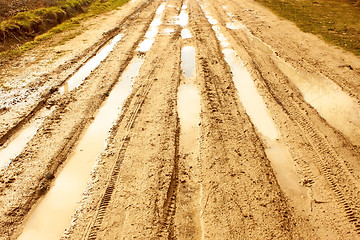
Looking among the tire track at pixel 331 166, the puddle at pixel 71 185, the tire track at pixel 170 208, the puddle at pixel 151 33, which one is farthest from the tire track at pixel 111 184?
the puddle at pixel 151 33

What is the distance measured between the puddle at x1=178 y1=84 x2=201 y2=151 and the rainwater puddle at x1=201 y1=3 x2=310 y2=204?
1317 mm

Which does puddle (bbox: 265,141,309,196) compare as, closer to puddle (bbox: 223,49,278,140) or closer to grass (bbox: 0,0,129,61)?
puddle (bbox: 223,49,278,140)

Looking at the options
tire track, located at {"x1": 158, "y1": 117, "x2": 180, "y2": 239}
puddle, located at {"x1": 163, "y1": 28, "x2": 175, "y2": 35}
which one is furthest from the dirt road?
puddle, located at {"x1": 163, "y1": 28, "x2": 175, "y2": 35}

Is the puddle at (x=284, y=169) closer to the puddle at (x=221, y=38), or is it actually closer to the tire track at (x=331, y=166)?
the tire track at (x=331, y=166)

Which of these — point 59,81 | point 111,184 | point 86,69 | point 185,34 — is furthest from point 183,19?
point 111,184

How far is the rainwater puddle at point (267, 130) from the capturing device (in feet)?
15.7

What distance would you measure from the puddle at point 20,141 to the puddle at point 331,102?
7.13 meters

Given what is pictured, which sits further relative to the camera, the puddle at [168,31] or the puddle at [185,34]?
the puddle at [168,31]

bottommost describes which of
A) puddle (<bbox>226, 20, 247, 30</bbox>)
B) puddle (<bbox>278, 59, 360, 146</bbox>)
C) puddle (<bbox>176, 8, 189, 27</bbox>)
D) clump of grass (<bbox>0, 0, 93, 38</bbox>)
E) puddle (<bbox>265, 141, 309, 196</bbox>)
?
puddle (<bbox>265, 141, 309, 196</bbox>)

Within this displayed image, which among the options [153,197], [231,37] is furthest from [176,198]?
[231,37]

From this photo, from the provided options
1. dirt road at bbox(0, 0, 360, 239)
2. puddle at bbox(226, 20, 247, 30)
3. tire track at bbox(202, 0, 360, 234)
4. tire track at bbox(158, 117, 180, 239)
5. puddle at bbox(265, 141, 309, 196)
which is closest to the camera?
tire track at bbox(158, 117, 180, 239)

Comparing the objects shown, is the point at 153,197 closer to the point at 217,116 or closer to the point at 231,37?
the point at 217,116

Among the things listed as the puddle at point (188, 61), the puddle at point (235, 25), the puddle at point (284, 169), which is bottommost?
the puddle at point (284, 169)

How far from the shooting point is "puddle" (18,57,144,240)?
168 inches
